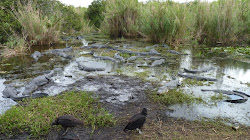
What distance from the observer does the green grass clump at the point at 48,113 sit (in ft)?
7.58

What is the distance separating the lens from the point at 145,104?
3.02m

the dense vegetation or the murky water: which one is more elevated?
the dense vegetation

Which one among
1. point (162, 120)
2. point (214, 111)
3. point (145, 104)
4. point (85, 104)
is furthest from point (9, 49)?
point (214, 111)

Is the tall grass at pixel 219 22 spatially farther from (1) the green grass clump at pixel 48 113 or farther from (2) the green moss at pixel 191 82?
(1) the green grass clump at pixel 48 113

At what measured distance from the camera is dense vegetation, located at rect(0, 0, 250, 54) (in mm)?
7369

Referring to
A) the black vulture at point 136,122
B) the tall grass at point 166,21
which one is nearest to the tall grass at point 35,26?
the tall grass at point 166,21

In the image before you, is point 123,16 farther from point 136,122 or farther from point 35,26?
point 136,122

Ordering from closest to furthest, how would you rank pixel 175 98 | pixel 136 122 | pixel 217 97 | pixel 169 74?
pixel 136 122 < pixel 175 98 < pixel 217 97 < pixel 169 74

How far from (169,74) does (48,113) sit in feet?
9.38

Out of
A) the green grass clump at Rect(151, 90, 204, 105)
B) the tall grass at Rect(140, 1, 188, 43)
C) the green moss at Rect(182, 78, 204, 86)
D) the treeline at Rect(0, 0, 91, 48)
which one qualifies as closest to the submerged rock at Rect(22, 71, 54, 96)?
the green grass clump at Rect(151, 90, 204, 105)

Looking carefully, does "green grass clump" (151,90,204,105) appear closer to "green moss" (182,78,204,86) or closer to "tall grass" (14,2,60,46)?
"green moss" (182,78,204,86)

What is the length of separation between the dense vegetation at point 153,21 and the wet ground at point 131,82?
5.46ft

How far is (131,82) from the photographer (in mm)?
3928

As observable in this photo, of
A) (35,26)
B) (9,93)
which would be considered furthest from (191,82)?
(35,26)
